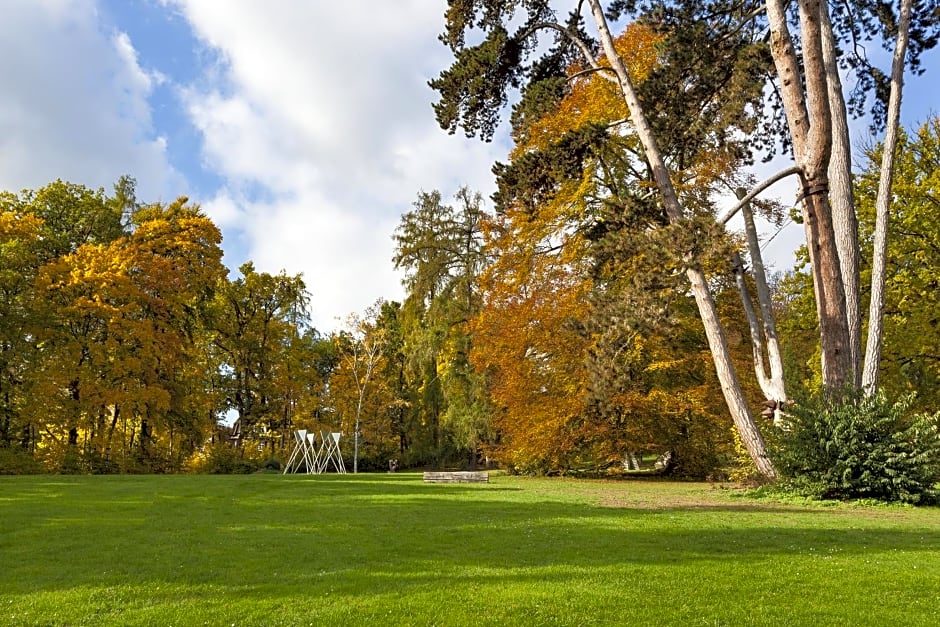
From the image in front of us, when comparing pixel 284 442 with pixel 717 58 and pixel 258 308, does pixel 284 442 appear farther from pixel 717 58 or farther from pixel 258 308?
pixel 717 58

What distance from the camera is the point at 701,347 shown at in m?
24.3

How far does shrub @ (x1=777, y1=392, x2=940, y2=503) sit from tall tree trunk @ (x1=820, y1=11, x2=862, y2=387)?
3.46 feet

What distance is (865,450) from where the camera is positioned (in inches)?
508

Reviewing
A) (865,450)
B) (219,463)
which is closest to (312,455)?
(219,463)

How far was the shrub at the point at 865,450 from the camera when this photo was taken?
494 inches

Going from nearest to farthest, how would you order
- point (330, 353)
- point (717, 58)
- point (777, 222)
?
point (717, 58)
point (777, 222)
point (330, 353)

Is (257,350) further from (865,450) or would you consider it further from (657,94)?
(865,450)

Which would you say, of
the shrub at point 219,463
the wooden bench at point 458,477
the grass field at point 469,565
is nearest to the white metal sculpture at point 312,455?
the shrub at point 219,463

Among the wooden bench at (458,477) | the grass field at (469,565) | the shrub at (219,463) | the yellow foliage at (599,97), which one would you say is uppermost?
the yellow foliage at (599,97)

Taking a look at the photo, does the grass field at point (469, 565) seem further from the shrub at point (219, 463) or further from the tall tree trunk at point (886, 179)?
the shrub at point (219, 463)

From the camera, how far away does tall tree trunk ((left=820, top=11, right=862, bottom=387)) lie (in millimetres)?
13680

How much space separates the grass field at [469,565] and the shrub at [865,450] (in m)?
1.04

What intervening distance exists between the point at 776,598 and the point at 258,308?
3732 centimetres

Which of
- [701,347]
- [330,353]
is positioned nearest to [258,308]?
[330,353]
